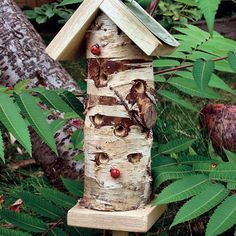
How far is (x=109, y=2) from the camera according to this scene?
7.87 feet

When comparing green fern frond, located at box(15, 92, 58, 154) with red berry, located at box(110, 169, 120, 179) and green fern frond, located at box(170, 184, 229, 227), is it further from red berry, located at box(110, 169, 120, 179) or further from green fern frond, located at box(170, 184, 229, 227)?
green fern frond, located at box(170, 184, 229, 227)

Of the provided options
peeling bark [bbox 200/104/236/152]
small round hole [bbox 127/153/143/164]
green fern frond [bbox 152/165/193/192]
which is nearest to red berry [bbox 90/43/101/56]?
small round hole [bbox 127/153/143/164]

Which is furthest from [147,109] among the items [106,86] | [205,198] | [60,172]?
[60,172]

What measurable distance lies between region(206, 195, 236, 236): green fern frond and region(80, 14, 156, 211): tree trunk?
0.34m

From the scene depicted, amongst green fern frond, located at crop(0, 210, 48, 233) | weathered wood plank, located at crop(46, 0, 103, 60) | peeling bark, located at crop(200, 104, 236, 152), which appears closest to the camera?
weathered wood plank, located at crop(46, 0, 103, 60)

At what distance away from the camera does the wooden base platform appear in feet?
7.85

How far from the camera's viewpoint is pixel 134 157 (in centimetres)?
249

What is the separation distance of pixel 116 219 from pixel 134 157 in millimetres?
225

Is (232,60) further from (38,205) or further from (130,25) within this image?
(38,205)

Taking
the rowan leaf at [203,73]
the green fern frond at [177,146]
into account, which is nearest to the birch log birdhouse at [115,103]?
the rowan leaf at [203,73]

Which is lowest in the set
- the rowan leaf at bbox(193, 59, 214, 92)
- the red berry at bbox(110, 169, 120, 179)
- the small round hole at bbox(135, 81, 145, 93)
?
the red berry at bbox(110, 169, 120, 179)

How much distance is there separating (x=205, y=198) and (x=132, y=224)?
0.86ft

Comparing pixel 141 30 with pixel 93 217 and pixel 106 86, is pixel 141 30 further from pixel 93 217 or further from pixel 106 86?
pixel 93 217

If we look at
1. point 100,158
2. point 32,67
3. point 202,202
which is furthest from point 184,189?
point 32,67
